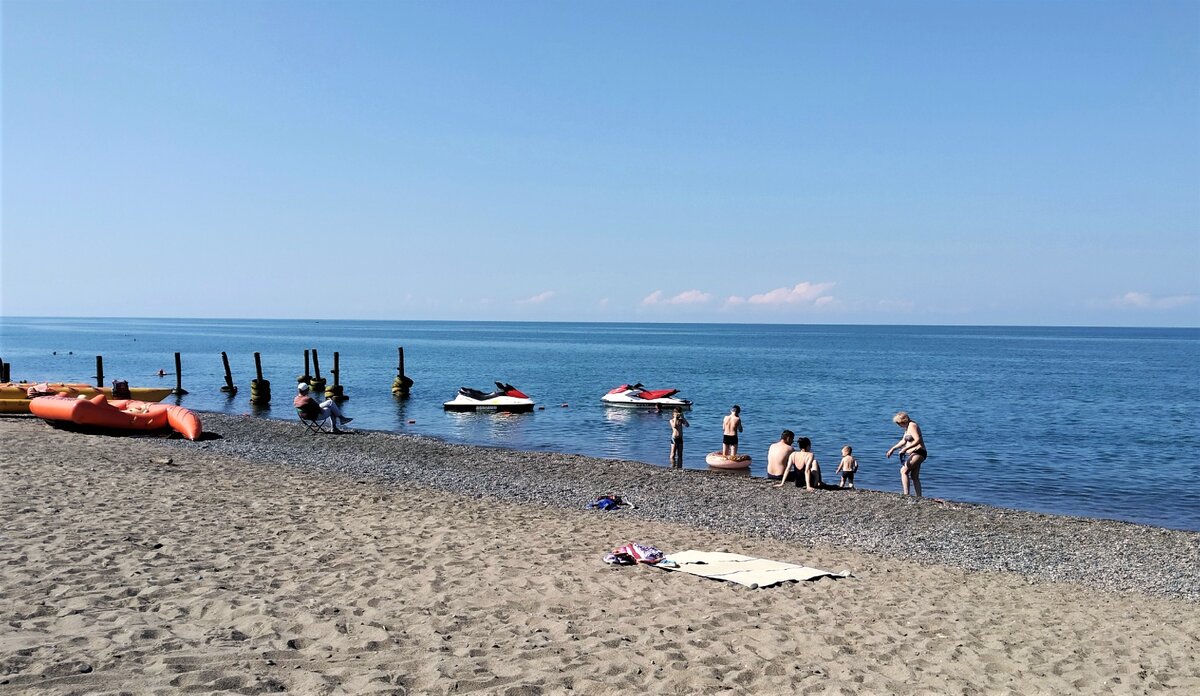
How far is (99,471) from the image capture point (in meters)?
15.0

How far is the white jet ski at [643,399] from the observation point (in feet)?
134

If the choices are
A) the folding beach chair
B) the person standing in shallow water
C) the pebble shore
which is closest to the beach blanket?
the pebble shore

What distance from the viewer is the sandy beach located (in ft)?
20.6

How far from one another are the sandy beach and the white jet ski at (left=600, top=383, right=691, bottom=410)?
24.8 metres

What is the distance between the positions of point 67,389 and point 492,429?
14630 millimetres

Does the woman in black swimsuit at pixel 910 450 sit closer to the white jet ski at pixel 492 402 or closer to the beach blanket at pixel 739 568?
A: the beach blanket at pixel 739 568

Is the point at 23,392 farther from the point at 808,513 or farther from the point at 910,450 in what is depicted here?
the point at 910,450

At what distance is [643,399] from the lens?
41500mm

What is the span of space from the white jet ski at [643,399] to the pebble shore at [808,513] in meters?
17.9

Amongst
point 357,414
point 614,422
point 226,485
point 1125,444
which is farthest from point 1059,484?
point 357,414

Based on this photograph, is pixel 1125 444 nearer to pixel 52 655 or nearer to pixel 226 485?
pixel 226 485

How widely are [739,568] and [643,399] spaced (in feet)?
104

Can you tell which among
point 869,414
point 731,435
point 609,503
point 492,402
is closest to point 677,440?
point 731,435

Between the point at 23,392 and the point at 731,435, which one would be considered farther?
the point at 23,392
